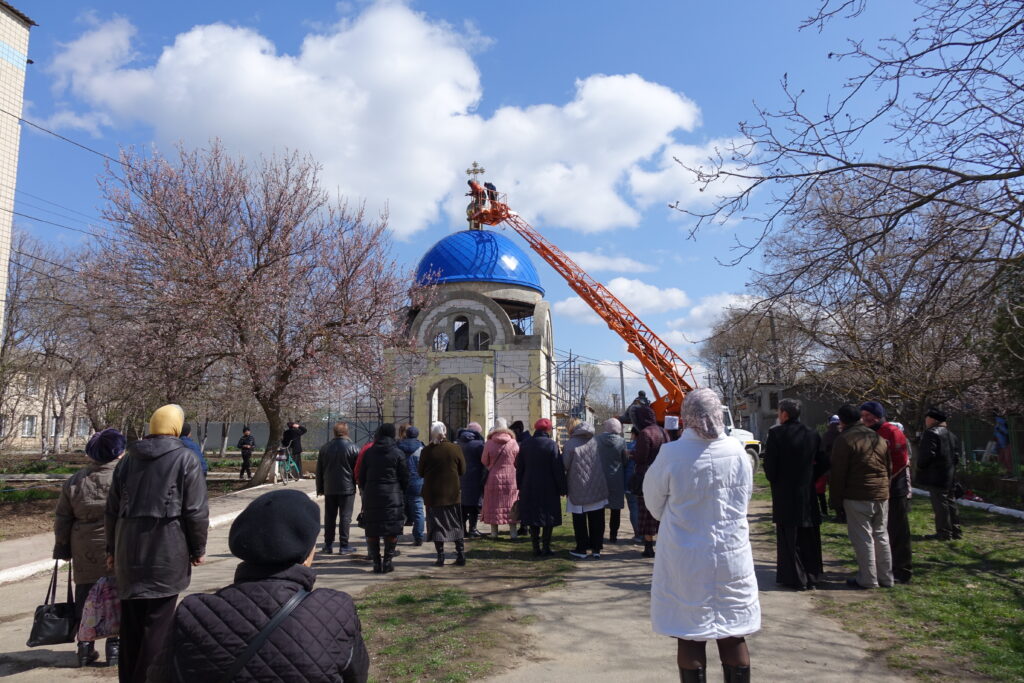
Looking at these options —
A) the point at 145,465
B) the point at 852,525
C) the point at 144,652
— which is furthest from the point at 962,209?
the point at 144,652

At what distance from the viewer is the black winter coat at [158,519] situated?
399 centimetres

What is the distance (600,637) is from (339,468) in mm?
4459

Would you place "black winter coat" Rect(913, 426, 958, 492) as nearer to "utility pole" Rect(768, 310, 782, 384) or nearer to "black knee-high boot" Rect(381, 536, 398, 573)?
"utility pole" Rect(768, 310, 782, 384)

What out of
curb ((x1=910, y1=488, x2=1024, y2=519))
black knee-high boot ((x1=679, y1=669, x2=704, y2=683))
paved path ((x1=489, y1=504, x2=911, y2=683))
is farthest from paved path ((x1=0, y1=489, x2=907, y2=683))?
curb ((x1=910, y1=488, x2=1024, y2=519))

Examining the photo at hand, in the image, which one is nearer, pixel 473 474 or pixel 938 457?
pixel 938 457

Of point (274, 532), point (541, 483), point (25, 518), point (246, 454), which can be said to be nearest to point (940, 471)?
point (541, 483)

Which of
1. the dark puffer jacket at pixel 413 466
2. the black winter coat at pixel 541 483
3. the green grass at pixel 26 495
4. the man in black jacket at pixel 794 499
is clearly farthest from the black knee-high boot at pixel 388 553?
the green grass at pixel 26 495

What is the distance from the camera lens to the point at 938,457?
8633 mm

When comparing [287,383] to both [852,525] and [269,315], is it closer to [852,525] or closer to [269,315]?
[269,315]

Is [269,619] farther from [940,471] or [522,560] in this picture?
[940,471]

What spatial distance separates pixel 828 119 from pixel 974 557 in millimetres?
5702

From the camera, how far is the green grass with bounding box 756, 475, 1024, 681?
4.66m

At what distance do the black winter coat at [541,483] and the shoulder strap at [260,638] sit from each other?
256 inches

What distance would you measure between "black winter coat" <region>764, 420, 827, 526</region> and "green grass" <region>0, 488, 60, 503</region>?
12889 millimetres
